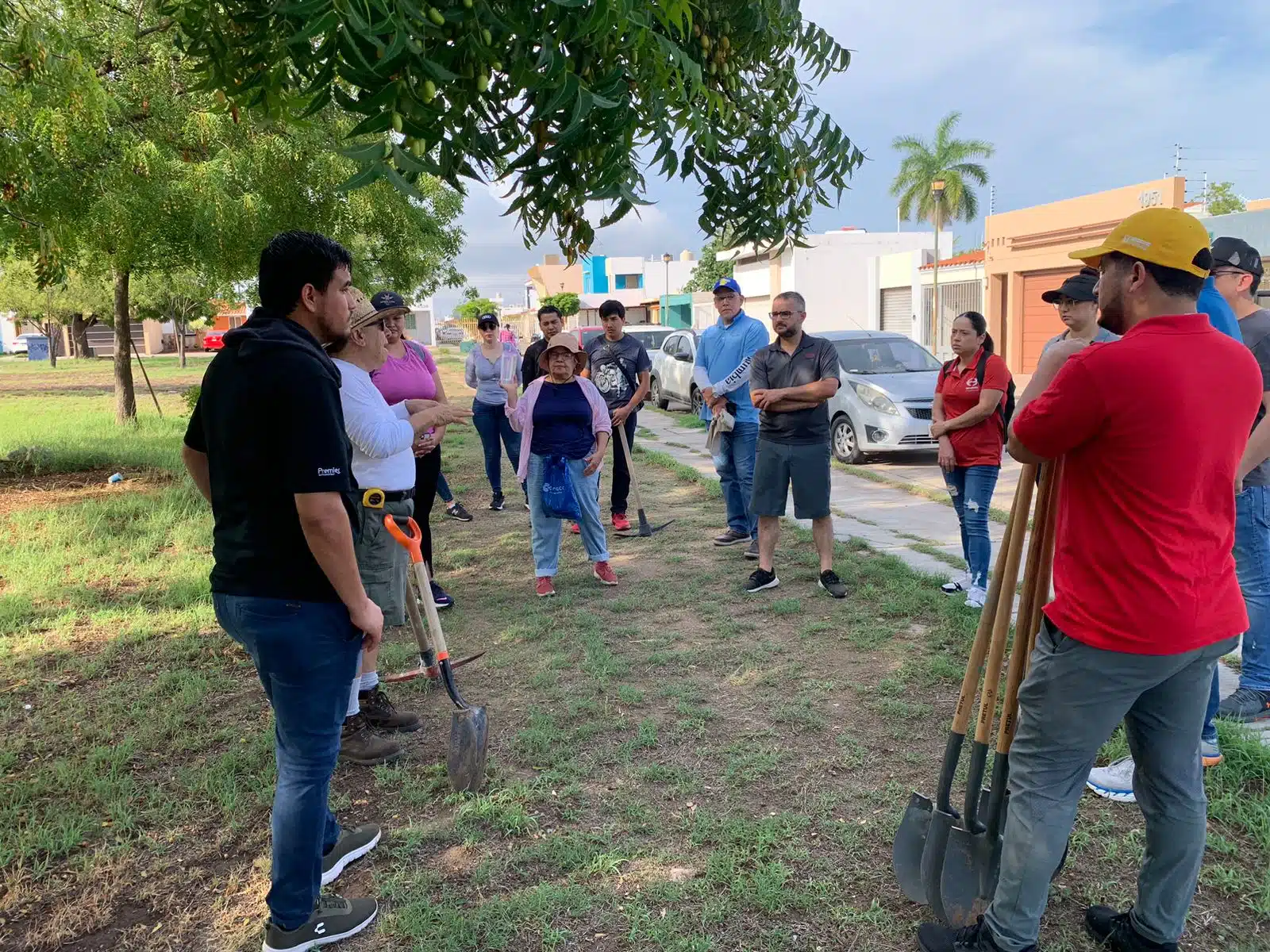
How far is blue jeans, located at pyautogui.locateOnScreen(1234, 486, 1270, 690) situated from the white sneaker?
803 mm

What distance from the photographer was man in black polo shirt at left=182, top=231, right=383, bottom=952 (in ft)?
7.60

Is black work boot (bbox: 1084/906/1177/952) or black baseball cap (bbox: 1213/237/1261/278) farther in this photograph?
black baseball cap (bbox: 1213/237/1261/278)

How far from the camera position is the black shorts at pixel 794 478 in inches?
236

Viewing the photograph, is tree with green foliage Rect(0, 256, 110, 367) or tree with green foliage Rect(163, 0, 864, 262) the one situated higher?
tree with green foliage Rect(0, 256, 110, 367)

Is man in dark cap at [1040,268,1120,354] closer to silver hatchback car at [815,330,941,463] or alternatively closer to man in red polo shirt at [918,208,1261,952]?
man in red polo shirt at [918,208,1261,952]

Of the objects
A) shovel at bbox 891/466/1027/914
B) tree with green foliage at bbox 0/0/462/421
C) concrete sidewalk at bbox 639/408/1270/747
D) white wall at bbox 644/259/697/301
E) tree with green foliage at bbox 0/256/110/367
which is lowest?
concrete sidewalk at bbox 639/408/1270/747

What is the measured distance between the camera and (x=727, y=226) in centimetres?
313

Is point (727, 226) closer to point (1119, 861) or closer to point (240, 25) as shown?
point (240, 25)

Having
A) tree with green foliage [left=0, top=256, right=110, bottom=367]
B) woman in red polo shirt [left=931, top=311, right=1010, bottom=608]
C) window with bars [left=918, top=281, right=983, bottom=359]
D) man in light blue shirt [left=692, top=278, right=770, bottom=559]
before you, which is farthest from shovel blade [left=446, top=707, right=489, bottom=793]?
tree with green foliage [left=0, top=256, right=110, bottom=367]

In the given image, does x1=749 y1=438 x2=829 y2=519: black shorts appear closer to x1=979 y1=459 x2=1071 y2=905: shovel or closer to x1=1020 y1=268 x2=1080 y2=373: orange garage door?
x1=979 y1=459 x2=1071 y2=905: shovel

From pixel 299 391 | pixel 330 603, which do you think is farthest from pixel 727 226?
pixel 330 603

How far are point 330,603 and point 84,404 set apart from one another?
22.4m

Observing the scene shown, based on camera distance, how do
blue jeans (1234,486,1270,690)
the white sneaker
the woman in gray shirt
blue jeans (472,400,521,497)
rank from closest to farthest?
the white sneaker < blue jeans (1234,486,1270,690) < the woman in gray shirt < blue jeans (472,400,521,497)

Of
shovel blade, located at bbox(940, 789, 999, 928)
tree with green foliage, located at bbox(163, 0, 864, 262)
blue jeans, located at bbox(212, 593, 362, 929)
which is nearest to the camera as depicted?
tree with green foliage, located at bbox(163, 0, 864, 262)
